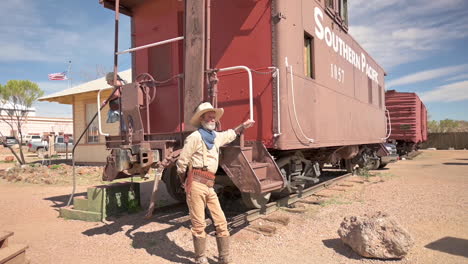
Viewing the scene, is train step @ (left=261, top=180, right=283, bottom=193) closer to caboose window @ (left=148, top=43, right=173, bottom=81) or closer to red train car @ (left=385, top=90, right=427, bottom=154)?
caboose window @ (left=148, top=43, right=173, bottom=81)

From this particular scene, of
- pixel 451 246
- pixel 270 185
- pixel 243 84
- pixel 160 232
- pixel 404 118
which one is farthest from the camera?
pixel 404 118

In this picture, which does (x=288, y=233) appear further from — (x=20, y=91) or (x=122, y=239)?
(x=20, y=91)

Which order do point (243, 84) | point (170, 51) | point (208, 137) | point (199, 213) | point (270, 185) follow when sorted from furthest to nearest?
1. point (170, 51)
2. point (243, 84)
3. point (270, 185)
4. point (208, 137)
5. point (199, 213)

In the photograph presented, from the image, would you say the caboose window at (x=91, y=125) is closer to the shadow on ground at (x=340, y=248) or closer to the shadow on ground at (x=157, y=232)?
the shadow on ground at (x=157, y=232)

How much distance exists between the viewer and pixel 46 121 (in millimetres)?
46406

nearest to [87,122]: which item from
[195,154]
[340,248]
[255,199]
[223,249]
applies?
[255,199]

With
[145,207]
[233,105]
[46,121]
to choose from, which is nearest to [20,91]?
[46,121]

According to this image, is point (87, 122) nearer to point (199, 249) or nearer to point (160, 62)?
point (160, 62)

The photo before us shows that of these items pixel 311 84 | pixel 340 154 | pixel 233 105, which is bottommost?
pixel 340 154

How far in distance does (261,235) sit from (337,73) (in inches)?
150

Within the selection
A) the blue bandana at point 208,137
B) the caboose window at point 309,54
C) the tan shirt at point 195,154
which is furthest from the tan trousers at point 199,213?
the caboose window at point 309,54

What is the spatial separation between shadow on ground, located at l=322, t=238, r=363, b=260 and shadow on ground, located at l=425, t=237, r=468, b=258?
93 centimetres

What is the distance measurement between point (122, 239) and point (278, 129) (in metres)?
2.58

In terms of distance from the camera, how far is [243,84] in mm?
4805
